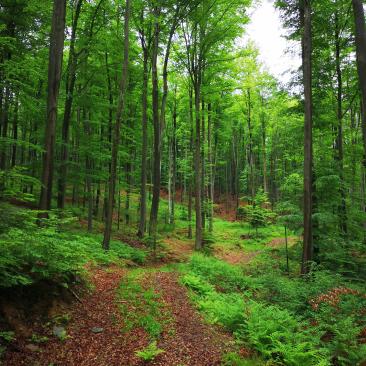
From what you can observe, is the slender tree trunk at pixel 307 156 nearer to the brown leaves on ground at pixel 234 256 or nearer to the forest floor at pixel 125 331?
the brown leaves on ground at pixel 234 256

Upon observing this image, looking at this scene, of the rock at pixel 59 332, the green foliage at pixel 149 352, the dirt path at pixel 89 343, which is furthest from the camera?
the rock at pixel 59 332

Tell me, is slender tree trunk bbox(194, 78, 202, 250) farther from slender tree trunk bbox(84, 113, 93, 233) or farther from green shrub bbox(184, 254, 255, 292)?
slender tree trunk bbox(84, 113, 93, 233)

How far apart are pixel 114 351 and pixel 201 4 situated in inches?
601

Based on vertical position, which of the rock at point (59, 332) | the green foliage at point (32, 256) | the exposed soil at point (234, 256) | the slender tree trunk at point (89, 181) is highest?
the slender tree trunk at point (89, 181)

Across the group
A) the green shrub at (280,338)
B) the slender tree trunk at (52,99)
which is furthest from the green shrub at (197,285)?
the slender tree trunk at (52,99)

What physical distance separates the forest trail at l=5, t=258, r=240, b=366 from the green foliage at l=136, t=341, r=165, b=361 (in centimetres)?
7

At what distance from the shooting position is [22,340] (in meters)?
4.07

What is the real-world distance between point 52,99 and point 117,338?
7.43 meters

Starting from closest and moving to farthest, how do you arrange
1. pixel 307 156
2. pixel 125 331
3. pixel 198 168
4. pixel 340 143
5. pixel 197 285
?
pixel 125 331 < pixel 197 285 < pixel 307 156 < pixel 340 143 < pixel 198 168

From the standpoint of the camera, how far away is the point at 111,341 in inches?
188

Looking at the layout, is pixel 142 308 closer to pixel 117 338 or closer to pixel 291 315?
pixel 117 338

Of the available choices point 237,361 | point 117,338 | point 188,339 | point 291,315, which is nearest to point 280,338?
point 237,361

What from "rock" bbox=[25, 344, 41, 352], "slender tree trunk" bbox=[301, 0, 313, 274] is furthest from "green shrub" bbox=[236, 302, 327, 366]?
"slender tree trunk" bbox=[301, 0, 313, 274]

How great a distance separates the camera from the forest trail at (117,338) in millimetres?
4113
